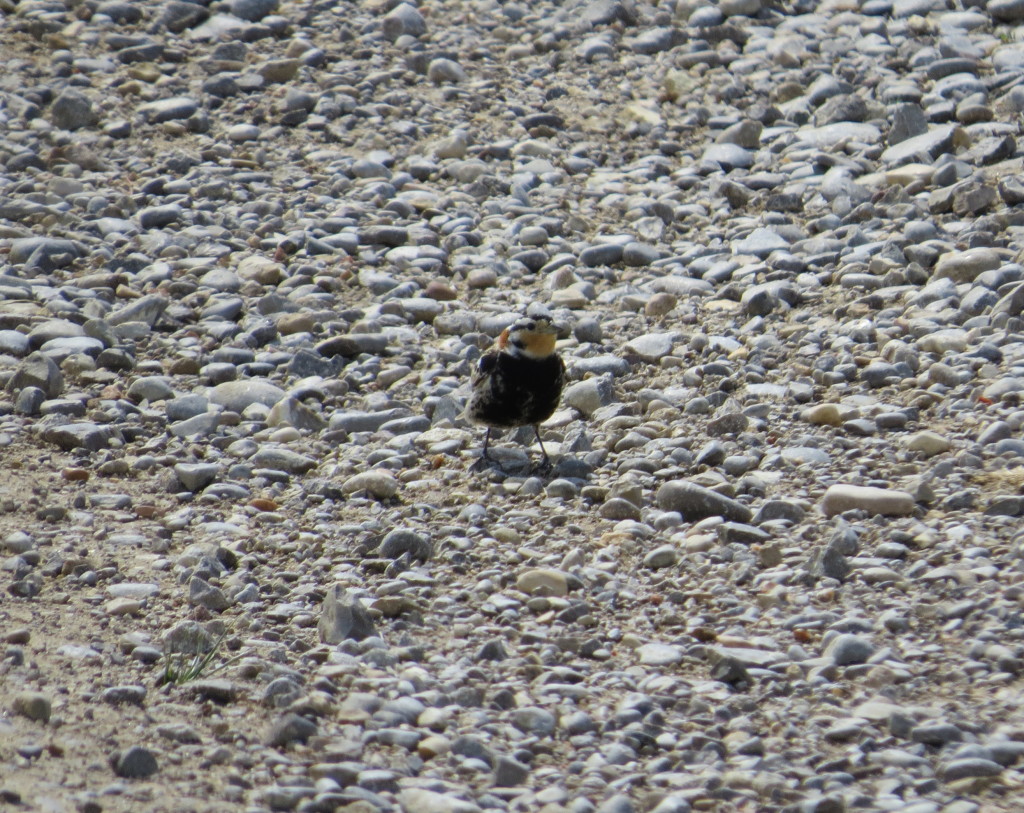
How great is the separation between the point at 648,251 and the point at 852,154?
200 cm

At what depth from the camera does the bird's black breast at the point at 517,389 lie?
716 cm

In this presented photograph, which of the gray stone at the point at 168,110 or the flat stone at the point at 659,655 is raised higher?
the flat stone at the point at 659,655

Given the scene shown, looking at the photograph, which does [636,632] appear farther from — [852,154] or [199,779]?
[852,154]

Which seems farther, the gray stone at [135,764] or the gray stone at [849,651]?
the gray stone at [849,651]

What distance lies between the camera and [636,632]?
5.39 meters

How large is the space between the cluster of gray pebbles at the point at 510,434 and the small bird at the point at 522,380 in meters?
0.29

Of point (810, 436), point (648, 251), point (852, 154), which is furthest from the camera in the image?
point (852, 154)

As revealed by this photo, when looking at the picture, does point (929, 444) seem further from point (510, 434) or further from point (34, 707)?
point (34, 707)

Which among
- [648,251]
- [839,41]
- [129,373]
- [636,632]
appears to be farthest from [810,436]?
[839,41]

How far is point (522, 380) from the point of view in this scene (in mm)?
7176

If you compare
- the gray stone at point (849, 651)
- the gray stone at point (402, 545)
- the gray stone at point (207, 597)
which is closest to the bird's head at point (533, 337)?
the gray stone at point (402, 545)

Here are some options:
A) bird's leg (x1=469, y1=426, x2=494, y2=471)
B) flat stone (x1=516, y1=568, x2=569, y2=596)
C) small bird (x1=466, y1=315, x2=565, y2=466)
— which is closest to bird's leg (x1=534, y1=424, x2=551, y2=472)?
small bird (x1=466, y1=315, x2=565, y2=466)

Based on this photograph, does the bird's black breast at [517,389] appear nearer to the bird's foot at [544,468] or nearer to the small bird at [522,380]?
the small bird at [522,380]

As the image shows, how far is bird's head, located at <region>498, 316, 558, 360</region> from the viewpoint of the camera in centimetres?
721
